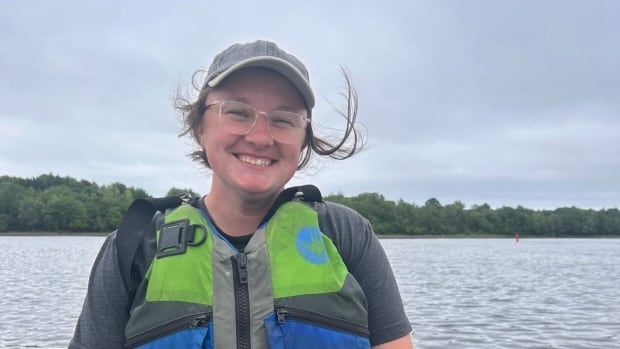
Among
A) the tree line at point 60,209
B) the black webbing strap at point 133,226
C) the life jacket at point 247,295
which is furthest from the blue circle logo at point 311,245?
the tree line at point 60,209

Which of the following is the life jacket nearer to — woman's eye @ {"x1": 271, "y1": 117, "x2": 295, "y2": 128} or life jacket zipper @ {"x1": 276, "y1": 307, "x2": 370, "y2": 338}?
life jacket zipper @ {"x1": 276, "y1": 307, "x2": 370, "y2": 338}

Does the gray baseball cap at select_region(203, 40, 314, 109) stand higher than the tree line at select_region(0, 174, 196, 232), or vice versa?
the tree line at select_region(0, 174, 196, 232)

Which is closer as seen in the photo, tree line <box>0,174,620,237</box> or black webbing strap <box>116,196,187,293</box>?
black webbing strap <box>116,196,187,293</box>

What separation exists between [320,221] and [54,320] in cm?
1302

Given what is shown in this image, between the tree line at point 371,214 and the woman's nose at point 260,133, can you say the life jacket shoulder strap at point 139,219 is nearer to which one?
the woman's nose at point 260,133

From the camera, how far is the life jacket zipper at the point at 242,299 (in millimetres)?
2443

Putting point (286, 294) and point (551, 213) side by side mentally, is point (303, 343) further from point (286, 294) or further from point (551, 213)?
point (551, 213)

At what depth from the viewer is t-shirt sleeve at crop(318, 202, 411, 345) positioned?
266 cm

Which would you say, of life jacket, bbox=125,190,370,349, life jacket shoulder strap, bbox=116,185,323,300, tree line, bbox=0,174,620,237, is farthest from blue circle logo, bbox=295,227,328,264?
tree line, bbox=0,174,620,237

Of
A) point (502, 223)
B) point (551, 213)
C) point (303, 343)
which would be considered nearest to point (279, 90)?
point (303, 343)

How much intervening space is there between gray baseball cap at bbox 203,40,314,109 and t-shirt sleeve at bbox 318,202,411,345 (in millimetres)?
548

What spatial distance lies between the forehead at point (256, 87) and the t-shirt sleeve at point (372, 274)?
2.00ft

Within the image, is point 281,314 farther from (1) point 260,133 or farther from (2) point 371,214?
(2) point 371,214

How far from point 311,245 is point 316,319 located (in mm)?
318
